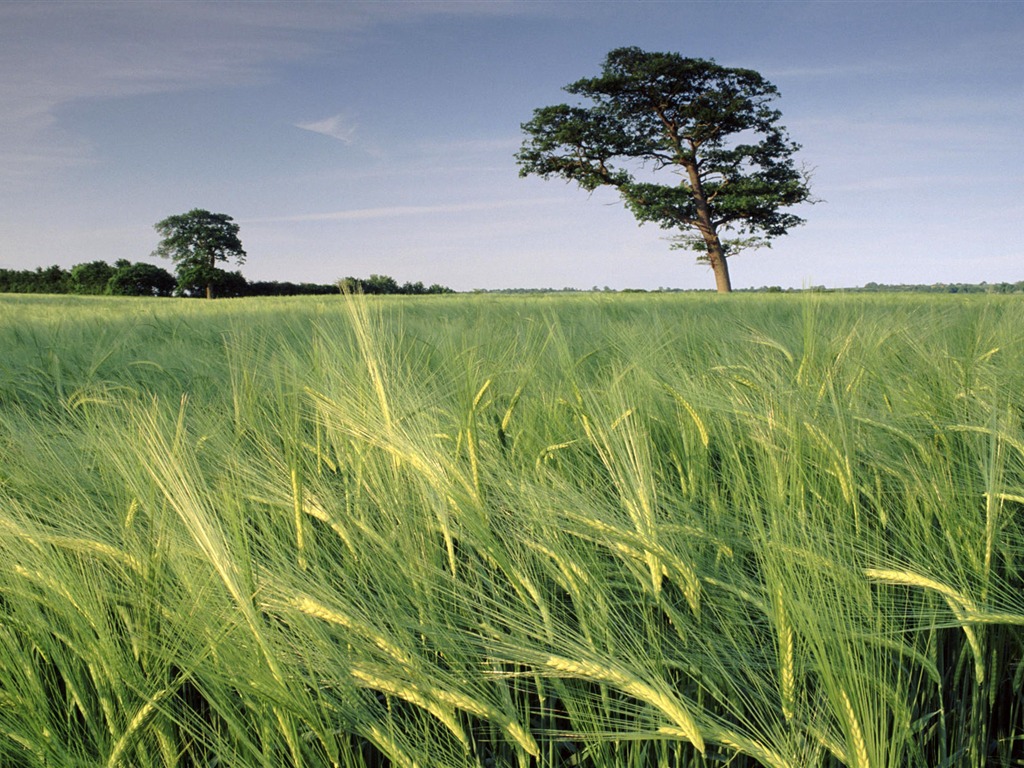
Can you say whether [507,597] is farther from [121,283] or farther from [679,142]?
[121,283]

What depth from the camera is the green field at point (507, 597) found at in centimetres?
62

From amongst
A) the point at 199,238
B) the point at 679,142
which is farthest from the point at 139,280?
the point at 679,142

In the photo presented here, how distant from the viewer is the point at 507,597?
91 cm

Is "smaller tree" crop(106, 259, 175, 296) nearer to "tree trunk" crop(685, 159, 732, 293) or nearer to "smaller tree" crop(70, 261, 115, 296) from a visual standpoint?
"smaller tree" crop(70, 261, 115, 296)

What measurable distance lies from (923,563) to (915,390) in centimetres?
68

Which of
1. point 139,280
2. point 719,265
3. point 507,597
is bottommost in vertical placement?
point 507,597

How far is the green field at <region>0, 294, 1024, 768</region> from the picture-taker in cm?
62

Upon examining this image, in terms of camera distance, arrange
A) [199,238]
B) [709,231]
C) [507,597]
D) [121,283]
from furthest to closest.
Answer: [199,238], [121,283], [709,231], [507,597]

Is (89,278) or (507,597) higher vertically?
(89,278)

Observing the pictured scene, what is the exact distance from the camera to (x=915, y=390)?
1452 mm

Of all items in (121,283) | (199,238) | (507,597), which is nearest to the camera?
(507,597)

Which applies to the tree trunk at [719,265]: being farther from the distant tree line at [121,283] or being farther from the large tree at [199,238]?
the large tree at [199,238]

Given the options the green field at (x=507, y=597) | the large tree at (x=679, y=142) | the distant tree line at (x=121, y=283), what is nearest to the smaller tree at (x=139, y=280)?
the distant tree line at (x=121, y=283)

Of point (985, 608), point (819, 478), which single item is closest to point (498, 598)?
point (985, 608)
